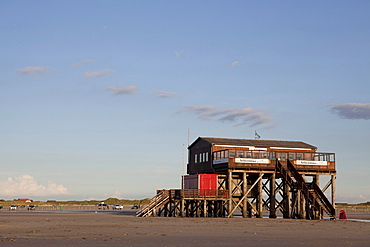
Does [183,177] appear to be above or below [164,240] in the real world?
above

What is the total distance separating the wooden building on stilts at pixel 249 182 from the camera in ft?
205

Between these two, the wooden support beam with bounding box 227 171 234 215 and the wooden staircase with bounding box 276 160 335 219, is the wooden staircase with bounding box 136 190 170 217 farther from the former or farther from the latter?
the wooden staircase with bounding box 276 160 335 219

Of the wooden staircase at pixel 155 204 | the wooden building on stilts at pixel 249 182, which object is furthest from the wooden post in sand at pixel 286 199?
the wooden staircase at pixel 155 204

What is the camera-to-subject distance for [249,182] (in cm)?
7088

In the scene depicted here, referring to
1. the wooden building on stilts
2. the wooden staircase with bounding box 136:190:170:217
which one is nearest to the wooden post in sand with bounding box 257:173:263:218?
the wooden building on stilts

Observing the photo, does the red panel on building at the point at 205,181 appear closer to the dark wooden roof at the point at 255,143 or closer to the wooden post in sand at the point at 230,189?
the wooden post in sand at the point at 230,189

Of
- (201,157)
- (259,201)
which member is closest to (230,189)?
(259,201)

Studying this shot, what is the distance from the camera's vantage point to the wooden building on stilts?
62.5 m

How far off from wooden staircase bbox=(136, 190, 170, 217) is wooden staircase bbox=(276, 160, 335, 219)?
13.7m

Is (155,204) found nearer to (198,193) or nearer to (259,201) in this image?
(198,193)

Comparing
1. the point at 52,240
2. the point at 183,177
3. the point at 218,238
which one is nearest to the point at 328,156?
the point at 183,177

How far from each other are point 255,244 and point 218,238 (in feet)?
12.2

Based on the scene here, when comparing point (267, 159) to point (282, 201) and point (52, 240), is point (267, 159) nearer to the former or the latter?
point (282, 201)

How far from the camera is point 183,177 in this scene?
68.0m
